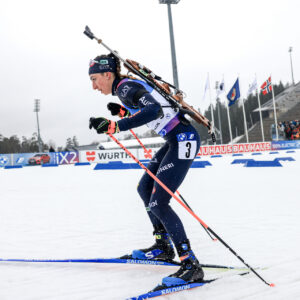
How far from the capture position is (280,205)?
5.68 metres

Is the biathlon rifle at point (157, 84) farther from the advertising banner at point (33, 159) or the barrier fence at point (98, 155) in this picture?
the advertising banner at point (33, 159)

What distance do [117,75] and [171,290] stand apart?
1.87 m

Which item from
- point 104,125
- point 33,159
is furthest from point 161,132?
point 33,159

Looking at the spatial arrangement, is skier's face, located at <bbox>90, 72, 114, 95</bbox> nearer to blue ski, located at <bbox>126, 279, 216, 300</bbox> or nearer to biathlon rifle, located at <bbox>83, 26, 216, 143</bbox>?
biathlon rifle, located at <bbox>83, 26, 216, 143</bbox>

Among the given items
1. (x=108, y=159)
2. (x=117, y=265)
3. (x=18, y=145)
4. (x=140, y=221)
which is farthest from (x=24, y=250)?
(x=18, y=145)

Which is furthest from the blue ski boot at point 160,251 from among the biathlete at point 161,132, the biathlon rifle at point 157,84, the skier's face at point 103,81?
the skier's face at point 103,81

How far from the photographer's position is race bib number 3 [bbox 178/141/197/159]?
283 cm

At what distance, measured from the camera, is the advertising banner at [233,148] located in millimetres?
26797

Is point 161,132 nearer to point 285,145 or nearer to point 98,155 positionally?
point 98,155

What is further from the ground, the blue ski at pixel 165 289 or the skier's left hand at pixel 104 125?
the skier's left hand at pixel 104 125

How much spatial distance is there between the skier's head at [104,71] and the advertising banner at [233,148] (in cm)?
2333

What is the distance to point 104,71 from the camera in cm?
292

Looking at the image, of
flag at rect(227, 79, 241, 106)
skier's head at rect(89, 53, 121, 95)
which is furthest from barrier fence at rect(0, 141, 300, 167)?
skier's head at rect(89, 53, 121, 95)

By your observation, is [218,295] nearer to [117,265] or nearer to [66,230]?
[117,265]
